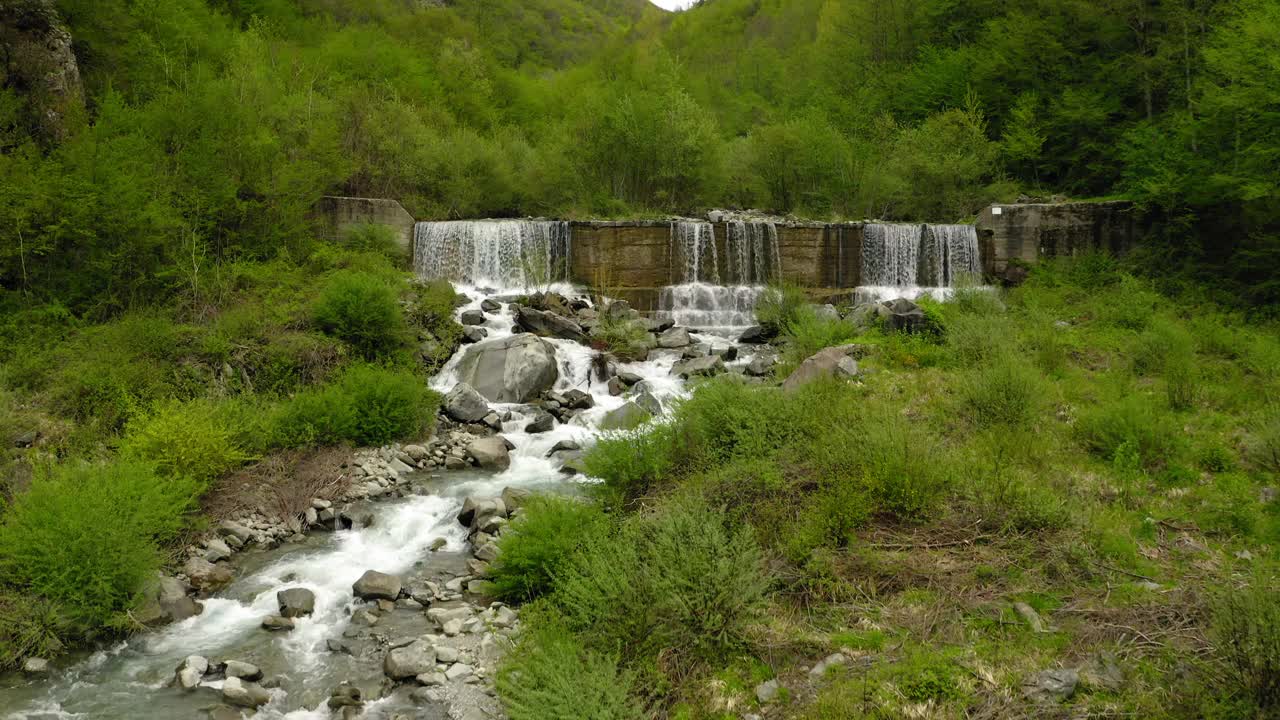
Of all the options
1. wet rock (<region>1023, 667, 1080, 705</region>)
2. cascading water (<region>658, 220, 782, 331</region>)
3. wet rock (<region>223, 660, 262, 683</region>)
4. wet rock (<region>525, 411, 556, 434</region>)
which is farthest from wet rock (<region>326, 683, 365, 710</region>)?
cascading water (<region>658, 220, 782, 331</region>)

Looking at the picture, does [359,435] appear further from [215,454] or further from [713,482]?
[713,482]

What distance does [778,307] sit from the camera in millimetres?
17531

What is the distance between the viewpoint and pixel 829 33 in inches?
1743

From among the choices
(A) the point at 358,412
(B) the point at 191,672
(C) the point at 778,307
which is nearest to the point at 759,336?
(C) the point at 778,307

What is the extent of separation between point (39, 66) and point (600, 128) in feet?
54.0

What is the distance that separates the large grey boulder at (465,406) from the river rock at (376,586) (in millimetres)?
5762

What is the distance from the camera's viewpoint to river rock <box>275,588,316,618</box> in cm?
677

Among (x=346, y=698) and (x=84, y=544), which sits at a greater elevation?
(x=84, y=544)

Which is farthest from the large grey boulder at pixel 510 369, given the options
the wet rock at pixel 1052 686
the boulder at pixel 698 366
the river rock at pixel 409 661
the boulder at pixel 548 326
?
the wet rock at pixel 1052 686

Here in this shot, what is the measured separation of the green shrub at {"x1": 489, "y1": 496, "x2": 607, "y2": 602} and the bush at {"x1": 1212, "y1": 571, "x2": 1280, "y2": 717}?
15.0ft

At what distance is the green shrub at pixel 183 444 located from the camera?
28.1 feet

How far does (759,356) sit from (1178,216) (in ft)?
46.4

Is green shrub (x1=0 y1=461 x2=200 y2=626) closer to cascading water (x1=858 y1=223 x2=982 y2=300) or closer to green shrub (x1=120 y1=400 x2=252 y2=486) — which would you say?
green shrub (x1=120 y1=400 x2=252 y2=486)

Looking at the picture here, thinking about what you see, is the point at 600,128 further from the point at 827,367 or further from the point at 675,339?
the point at 827,367
